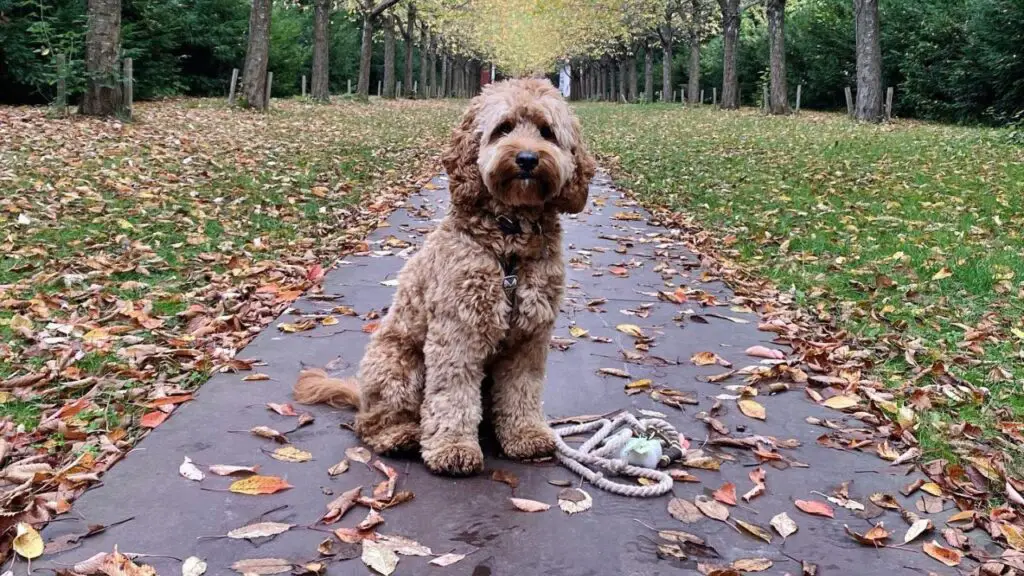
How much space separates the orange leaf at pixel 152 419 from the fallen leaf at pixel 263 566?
1.41m

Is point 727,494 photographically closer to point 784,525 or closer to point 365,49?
point 784,525

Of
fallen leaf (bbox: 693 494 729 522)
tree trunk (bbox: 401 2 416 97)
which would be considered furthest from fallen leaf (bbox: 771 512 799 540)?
tree trunk (bbox: 401 2 416 97)

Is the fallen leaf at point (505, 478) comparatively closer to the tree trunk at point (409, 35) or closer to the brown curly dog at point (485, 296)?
the brown curly dog at point (485, 296)

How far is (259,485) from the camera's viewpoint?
3297 mm

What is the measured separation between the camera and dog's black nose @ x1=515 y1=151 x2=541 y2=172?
3281 millimetres

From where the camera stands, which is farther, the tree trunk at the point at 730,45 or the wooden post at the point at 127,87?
the tree trunk at the point at 730,45

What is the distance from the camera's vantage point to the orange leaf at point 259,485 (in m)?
3.25

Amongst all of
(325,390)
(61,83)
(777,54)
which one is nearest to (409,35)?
(777,54)

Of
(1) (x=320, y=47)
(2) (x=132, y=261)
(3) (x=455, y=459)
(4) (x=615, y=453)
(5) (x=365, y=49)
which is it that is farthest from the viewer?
(5) (x=365, y=49)

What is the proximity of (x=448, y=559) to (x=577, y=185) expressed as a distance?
1.69 meters

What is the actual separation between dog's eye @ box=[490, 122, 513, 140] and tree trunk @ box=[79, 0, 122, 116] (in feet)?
43.5

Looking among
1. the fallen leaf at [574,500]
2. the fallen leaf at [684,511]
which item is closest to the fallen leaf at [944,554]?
the fallen leaf at [684,511]

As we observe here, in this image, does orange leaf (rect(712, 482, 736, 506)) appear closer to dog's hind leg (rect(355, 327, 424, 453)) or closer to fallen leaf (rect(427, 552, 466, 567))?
fallen leaf (rect(427, 552, 466, 567))

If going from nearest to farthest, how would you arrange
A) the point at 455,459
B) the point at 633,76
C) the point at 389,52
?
the point at 455,459
the point at 389,52
the point at 633,76
